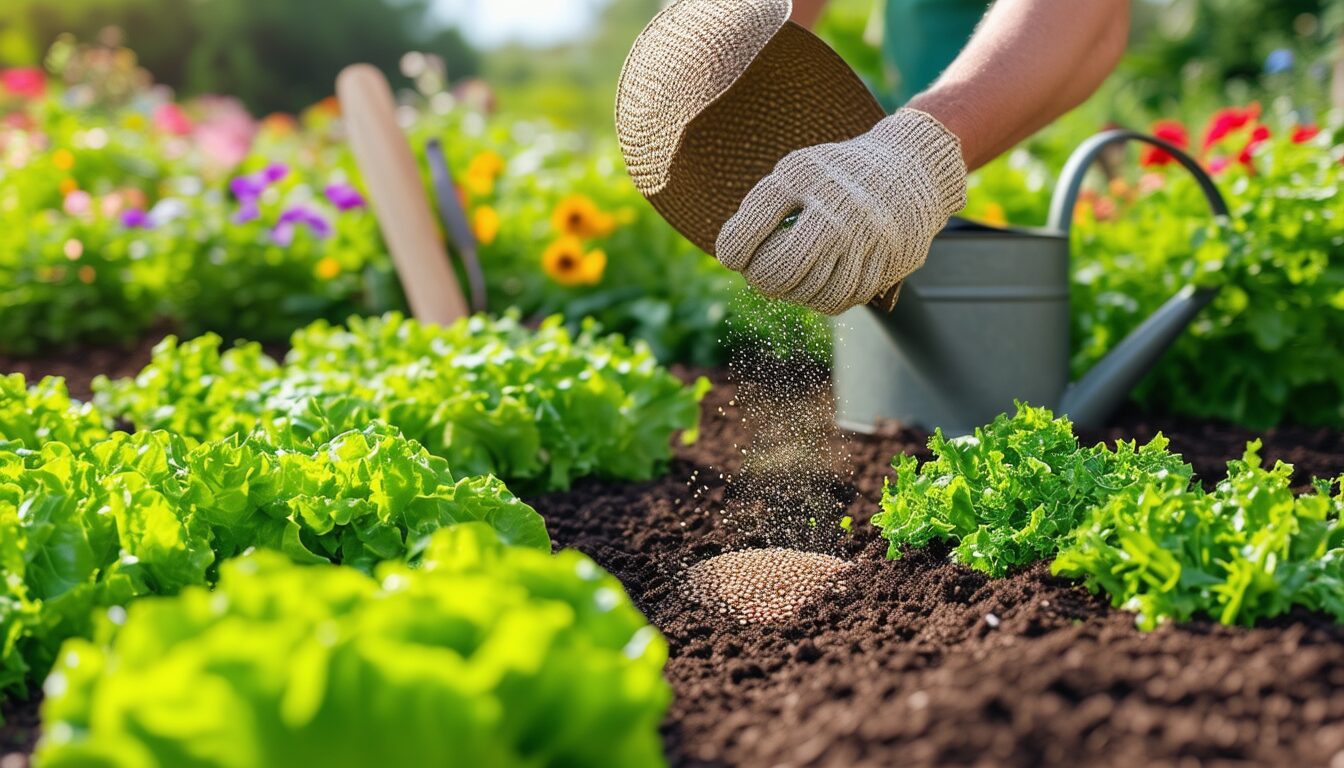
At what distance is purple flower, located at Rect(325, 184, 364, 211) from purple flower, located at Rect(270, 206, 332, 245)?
0.08m

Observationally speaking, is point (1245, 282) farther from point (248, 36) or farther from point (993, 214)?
point (248, 36)

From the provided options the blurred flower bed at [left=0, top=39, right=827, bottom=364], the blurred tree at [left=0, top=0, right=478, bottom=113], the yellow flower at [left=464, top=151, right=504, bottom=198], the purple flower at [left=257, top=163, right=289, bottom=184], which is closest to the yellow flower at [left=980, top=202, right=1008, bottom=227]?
the blurred flower bed at [left=0, top=39, right=827, bottom=364]

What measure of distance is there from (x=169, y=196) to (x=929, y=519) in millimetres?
4467

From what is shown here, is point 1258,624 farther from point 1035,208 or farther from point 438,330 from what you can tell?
point 1035,208

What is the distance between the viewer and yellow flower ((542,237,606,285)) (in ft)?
13.0

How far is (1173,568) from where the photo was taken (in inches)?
54.2

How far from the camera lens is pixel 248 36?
50.7ft

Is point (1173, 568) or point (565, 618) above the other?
point (565, 618)

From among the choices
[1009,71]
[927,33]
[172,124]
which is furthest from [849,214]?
[172,124]

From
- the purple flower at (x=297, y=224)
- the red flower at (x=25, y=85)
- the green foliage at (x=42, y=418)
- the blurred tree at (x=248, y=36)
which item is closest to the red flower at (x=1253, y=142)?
the green foliage at (x=42, y=418)

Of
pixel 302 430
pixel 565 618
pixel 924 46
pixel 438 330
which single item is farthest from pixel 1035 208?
pixel 565 618

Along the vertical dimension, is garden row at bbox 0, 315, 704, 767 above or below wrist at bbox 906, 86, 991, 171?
below

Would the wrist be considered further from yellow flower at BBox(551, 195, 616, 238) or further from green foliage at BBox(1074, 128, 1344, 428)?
yellow flower at BBox(551, 195, 616, 238)

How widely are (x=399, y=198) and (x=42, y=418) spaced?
165cm
